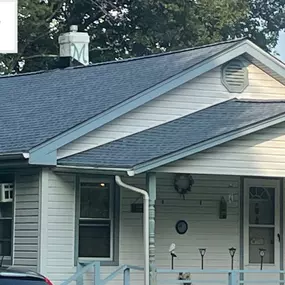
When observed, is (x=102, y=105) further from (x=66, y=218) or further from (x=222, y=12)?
(x=222, y=12)

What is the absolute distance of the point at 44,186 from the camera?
657 inches

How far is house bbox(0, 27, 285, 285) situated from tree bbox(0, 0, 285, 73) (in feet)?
46.8

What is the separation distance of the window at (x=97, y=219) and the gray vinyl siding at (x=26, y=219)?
84 centimetres

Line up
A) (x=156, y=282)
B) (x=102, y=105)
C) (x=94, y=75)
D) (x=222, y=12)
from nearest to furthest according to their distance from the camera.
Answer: (x=156, y=282), (x=102, y=105), (x=94, y=75), (x=222, y=12)

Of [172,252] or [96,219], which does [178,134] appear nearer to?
[96,219]

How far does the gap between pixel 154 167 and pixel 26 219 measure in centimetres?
269

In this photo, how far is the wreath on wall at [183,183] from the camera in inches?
710

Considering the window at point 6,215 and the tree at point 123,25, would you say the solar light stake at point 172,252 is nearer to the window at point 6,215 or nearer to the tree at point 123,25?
the window at point 6,215

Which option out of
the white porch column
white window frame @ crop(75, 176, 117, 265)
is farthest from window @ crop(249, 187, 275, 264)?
the white porch column

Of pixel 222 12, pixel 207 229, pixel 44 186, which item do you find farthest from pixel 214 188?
pixel 222 12

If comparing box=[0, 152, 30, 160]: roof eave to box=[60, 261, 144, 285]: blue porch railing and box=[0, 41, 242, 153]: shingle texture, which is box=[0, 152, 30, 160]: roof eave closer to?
box=[0, 41, 242, 153]: shingle texture

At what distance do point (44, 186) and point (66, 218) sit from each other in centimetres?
74

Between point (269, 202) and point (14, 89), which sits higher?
point (14, 89)

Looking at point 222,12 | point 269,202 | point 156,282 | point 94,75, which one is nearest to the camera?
point 156,282
